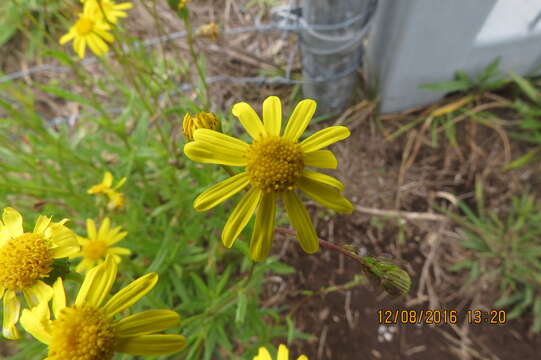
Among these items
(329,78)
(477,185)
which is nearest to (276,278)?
(329,78)

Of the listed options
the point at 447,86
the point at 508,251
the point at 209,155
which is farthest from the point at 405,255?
the point at 209,155

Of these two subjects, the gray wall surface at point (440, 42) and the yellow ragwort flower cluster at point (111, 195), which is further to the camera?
the gray wall surface at point (440, 42)

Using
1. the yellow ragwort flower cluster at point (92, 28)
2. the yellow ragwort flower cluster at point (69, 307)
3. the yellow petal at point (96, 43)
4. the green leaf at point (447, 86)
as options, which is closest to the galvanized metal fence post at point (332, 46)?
the green leaf at point (447, 86)

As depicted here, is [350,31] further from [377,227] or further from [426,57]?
[377,227]

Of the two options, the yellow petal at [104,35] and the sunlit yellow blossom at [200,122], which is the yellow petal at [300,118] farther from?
the yellow petal at [104,35]

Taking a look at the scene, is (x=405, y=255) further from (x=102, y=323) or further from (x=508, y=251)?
(x=102, y=323)

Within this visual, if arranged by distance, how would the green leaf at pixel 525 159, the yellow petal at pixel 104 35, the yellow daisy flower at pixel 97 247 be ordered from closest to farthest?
the yellow daisy flower at pixel 97 247, the yellow petal at pixel 104 35, the green leaf at pixel 525 159

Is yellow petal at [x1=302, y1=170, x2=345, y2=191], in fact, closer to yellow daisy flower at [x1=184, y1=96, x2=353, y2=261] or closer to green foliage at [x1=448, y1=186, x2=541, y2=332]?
yellow daisy flower at [x1=184, y1=96, x2=353, y2=261]
